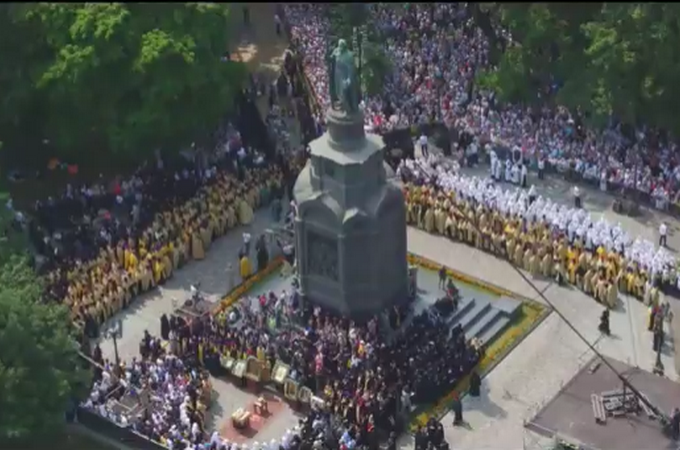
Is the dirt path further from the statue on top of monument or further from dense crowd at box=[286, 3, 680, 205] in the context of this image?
the statue on top of monument

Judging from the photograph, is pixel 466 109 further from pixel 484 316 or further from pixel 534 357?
pixel 534 357

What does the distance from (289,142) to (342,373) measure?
1586 cm

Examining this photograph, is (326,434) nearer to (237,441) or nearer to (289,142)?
(237,441)

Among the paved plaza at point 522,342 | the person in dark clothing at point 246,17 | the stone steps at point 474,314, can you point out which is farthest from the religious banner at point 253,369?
the person in dark clothing at point 246,17

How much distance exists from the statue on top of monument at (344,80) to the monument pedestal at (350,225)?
0.97ft

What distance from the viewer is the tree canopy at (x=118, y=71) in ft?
163

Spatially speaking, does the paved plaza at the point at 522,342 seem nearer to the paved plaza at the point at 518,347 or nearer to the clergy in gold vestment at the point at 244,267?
the paved plaza at the point at 518,347

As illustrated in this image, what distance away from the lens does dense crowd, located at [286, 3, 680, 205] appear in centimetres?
5184

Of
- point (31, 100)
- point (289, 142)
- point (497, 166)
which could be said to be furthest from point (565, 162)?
point (31, 100)

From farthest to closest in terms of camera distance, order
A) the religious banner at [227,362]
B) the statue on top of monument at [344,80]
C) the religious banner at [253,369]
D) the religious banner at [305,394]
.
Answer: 1. the religious banner at [227,362]
2. the religious banner at [253,369]
3. the religious banner at [305,394]
4. the statue on top of monument at [344,80]

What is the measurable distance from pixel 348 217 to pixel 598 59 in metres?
14.1

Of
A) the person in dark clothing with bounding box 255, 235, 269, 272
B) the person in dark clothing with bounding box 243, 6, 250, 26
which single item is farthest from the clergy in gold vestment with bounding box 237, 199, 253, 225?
the person in dark clothing with bounding box 243, 6, 250, 26

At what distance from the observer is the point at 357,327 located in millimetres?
43250

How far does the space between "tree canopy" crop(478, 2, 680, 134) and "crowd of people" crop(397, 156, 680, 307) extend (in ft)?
15.0
